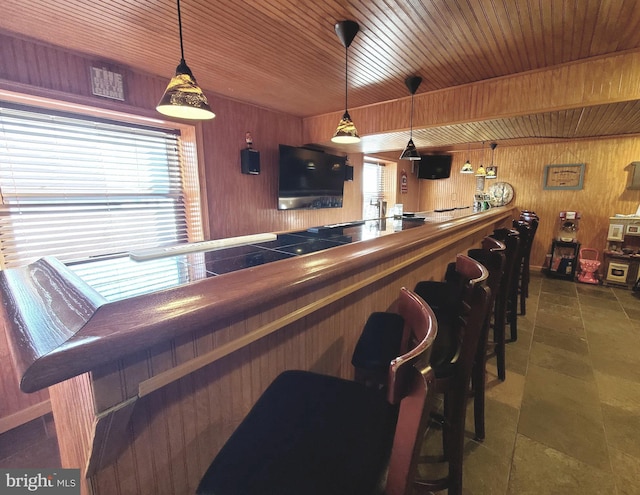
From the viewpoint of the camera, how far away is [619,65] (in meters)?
2.36

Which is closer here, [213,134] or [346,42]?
[346,42]

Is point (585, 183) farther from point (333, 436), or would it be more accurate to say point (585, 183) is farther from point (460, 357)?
point (333, 436)

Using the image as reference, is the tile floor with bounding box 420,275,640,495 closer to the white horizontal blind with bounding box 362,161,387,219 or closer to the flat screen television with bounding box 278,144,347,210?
the flat screen television with bounding box 278,144,347,210

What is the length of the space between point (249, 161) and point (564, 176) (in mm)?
5745

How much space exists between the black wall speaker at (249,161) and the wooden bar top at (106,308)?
8.80 feet

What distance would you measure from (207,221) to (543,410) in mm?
3270

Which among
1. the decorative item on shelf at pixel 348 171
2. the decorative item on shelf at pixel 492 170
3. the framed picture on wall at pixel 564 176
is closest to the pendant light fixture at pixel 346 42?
the decorative item on shelf at pixel 348 171

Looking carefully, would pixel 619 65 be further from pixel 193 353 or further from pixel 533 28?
pixel 193 353

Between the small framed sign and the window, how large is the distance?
4.18m

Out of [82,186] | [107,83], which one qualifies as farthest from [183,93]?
[82,186]

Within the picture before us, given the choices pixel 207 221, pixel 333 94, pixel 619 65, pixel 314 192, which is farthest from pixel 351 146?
pixel 619 65

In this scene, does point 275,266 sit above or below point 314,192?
below

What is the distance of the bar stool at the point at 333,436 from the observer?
0.55 metres

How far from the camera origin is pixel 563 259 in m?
5.11
